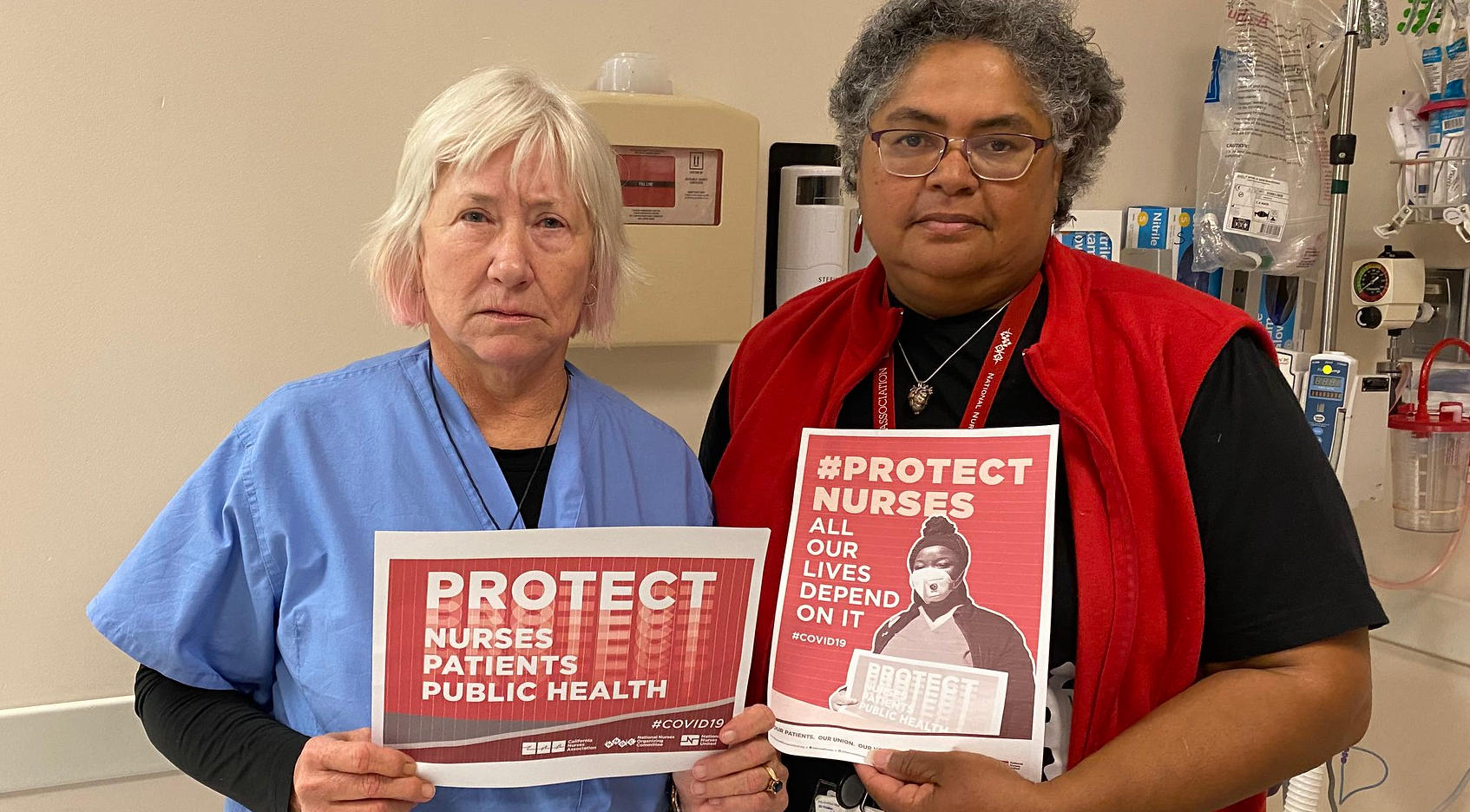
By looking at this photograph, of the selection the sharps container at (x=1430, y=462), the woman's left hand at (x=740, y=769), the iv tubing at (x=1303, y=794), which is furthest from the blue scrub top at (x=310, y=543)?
the sharps container at (x=1430, y=462)

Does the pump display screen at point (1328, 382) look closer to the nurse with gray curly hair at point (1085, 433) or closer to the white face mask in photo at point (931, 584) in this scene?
the nurse with gray curly hair at point (1085, 433)

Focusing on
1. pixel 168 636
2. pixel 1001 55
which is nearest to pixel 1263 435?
pixel 1001 55

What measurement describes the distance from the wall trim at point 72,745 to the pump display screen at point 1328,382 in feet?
6.95

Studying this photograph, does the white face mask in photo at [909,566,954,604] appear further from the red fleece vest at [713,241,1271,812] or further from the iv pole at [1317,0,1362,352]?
the iv pole at [1317,0,1362,352]

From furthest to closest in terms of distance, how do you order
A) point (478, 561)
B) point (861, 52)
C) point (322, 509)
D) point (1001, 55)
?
point (861, 52), point (1001, 55), point (322, 509), point (478, 561)

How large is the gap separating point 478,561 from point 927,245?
0.61 metres

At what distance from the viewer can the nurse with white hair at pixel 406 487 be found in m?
1.11

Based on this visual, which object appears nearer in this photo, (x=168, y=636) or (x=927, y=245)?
(x=168, y=636)

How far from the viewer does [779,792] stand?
120 centimetres

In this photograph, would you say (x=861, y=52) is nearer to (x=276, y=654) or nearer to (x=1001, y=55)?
(x=1001, y=55)

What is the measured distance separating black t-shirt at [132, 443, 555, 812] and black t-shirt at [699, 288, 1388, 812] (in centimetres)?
62

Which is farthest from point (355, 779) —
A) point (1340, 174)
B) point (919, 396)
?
point (1340, 174)

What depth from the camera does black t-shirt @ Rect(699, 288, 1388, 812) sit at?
3.75 ft

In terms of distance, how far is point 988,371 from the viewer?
1.30 meters
